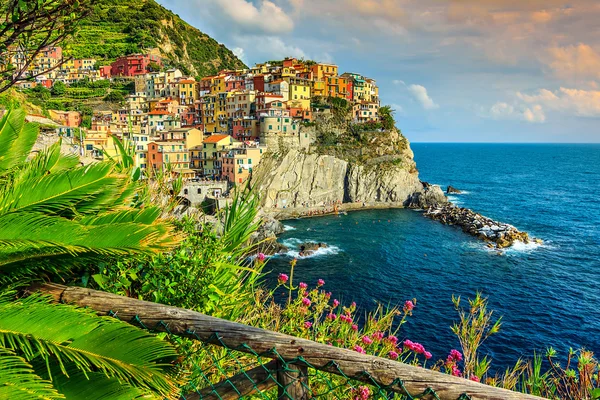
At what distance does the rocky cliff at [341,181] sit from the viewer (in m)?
56.4

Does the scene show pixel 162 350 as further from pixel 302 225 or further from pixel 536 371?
pixel 302 225

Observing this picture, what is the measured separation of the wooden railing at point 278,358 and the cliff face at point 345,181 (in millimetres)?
52983

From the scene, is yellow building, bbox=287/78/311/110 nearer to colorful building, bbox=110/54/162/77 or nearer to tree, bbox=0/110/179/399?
colorful building, bbox=110/54/162/77

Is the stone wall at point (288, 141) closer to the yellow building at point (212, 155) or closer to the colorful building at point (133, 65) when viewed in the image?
the yellow building at point (212, 155)

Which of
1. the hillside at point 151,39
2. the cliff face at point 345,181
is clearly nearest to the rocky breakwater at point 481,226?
the cliff face at point 345,181

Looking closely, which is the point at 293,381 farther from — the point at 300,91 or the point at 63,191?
the point at 300,91

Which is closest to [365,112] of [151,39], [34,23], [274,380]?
[151,39]

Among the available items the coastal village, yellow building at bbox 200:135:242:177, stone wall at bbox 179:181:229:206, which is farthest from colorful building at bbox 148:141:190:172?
stone wall at bbox 179:181:229:206

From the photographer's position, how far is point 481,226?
153 feet

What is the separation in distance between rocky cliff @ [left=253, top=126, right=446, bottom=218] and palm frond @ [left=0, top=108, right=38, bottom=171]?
51.2 meters

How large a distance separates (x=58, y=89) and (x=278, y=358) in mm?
82101

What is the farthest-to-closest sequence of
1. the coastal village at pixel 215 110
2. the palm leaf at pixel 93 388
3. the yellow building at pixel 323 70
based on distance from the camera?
the yellow building at pixel 323 70
the coastal village at pixel 215 110
the palm leaf at pixel 93 388

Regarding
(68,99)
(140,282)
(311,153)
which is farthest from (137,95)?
(140,282)

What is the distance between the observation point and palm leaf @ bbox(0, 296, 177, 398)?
2.14 metres
